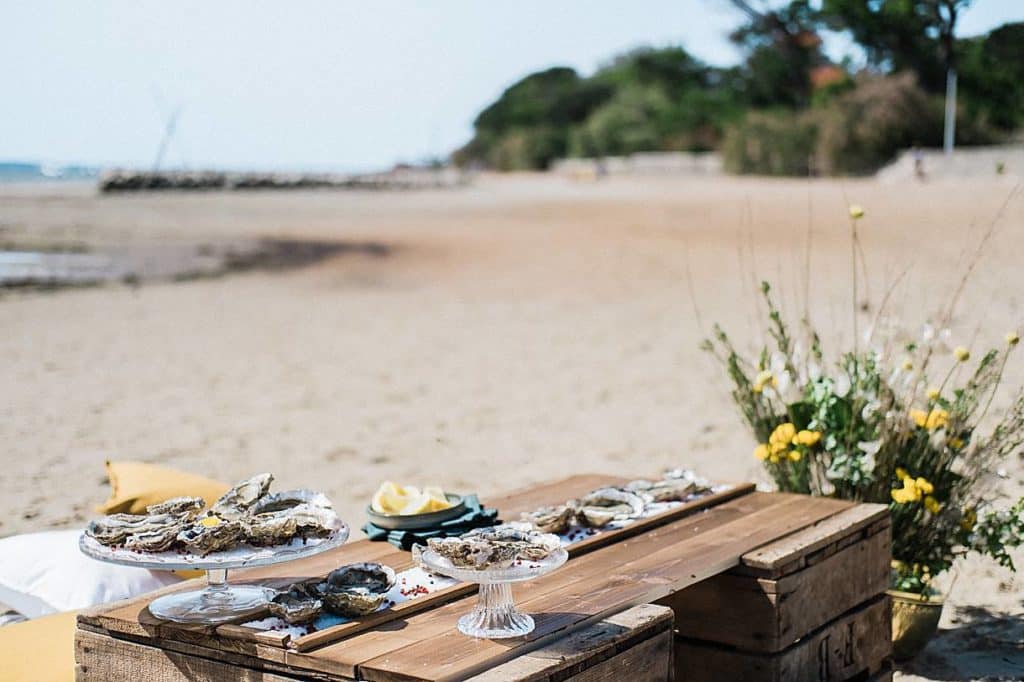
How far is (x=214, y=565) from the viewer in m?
2.26

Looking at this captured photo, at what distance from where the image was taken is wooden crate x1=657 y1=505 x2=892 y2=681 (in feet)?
9.64

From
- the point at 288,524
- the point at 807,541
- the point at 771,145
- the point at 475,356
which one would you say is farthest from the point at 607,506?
the point at 771,145

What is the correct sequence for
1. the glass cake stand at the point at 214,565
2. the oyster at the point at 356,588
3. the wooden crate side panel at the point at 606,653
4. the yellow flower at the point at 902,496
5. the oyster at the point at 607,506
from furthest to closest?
the yellow flower at the point at 902,496 < the oyster at the point at 607,506 < the oyster at the point at 356,588 < the glass cake stand at the point at 214,565 < the wooden crate side panel at the point at 606,653

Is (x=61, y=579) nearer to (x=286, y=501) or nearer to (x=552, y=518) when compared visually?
(x=286, y=501)

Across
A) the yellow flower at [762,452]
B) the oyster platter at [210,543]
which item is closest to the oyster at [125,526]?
the oyster platter at [210,543]

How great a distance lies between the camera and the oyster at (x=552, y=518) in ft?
9.91

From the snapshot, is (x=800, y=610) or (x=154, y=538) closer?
(x=154, y=538)

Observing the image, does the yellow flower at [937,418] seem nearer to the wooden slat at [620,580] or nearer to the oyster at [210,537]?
the wooden slat at [620,580]

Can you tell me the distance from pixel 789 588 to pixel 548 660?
3.27ft

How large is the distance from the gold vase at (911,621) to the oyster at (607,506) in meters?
0.94

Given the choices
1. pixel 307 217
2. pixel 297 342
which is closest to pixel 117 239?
pixel 307 217

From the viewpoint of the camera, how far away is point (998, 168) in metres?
A: 4.07

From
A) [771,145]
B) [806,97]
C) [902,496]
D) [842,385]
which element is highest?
[806,97]

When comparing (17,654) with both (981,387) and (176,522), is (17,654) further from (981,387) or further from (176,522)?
(981,387)
